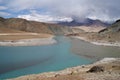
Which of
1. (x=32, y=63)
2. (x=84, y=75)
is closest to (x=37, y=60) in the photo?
(x=32, y=63)

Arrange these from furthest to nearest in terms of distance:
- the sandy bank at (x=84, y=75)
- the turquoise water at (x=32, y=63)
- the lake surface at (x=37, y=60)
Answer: the lake surface at (x=37, y=60)
the turquoise water at (x=32, y=63)
the sandy bank at (x=84, y=75)

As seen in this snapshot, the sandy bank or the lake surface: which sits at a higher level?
the sandy bank

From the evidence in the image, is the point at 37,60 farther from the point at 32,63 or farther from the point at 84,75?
the point at 84,75

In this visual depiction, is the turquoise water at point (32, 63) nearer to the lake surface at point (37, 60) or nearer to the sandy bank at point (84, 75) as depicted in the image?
the lake surface at point (37, 60)

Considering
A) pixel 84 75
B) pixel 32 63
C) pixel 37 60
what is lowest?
pixel 37 60

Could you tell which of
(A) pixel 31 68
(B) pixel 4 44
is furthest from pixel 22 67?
(B) pixel 4 44

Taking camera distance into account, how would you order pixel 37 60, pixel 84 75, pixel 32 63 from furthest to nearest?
pixel 37 60 → pixel 32 63 → pixel 84 75

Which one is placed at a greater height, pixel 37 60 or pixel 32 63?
pixel 32 63

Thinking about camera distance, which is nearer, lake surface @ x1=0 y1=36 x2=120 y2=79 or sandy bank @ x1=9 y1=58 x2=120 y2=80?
sandy bank @ x1=9 y1=58 x2=120 y2=80

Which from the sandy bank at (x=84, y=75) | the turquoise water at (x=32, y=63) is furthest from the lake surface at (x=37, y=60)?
the sandy bank at (x=84, y=75)

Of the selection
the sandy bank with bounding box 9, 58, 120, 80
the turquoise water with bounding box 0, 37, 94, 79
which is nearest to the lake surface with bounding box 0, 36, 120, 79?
the turquoise water with bounding box 0, 37, 94, 79

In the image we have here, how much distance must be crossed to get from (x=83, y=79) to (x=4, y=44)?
235ft

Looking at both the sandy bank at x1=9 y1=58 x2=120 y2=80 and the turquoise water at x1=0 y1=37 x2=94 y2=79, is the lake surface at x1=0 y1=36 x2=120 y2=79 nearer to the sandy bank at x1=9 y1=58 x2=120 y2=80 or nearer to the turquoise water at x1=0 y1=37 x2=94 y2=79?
the turquoise water at x1=0 y1=37 x2=94 y2=79

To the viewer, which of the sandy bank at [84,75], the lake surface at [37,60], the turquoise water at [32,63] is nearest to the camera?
the sandy bank at [84,75]
